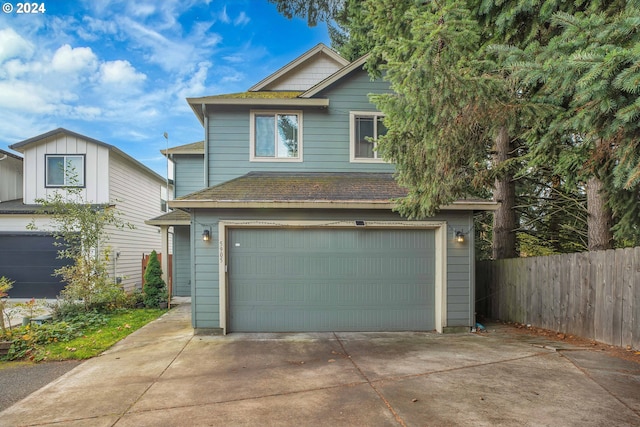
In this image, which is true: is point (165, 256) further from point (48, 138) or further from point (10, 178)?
point (10, 178)

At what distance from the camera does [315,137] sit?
7895mm

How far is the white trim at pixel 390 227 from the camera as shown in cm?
623

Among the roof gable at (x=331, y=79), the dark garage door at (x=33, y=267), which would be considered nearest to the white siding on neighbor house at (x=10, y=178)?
the dark garage door at (x=33, y=267)

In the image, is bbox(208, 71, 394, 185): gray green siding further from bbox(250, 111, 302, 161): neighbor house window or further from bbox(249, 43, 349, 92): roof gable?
bbox(249, 43, 349, 92): roof gable

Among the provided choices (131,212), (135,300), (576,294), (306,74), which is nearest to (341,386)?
(576,294)

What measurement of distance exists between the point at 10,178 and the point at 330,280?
12483 mm

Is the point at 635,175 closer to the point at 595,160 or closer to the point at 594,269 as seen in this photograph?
the point at 595,160

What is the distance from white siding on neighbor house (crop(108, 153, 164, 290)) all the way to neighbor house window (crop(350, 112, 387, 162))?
7054 mm

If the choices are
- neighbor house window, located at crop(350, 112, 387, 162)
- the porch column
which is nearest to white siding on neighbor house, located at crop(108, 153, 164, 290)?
the porch column

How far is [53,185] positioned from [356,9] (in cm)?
1038

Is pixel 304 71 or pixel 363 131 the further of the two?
pixel 304 71

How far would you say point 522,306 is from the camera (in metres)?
7.06

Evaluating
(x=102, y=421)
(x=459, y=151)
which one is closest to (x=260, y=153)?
(x=459, y=151)

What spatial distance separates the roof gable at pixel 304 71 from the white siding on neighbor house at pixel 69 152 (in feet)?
18.5
